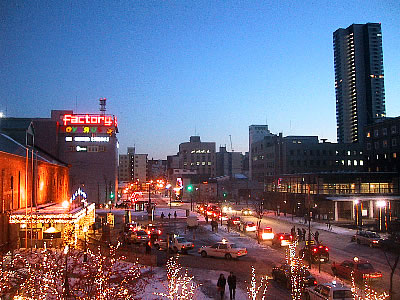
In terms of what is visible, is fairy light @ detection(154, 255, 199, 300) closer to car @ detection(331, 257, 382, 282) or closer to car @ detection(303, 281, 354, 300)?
car @ detection(303, 281, 354, 300)

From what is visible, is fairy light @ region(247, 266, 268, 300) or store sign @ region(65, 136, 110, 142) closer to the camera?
fairy light @ region(247, 266, 268, 300)

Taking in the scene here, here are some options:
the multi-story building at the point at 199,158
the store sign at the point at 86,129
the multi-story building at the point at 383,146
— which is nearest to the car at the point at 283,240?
the multi-story building at the point at 383,146

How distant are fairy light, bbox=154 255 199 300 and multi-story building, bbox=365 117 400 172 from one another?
74268 mm

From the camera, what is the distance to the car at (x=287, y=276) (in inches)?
851

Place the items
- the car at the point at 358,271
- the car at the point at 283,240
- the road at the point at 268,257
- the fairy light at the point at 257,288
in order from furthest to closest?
1. the car at the point at 283,240
2. the road at the point at 268,257
3. the car at the point at 358,271
4. the fairy light at the point at 257,288

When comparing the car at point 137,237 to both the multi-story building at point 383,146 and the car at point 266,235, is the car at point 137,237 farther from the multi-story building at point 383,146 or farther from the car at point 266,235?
the multi-story building at point 383,146

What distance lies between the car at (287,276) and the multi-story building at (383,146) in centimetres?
7390

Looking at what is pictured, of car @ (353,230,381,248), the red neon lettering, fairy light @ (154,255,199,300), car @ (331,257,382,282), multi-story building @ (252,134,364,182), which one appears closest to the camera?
fairy light @ (154,255,199,300)

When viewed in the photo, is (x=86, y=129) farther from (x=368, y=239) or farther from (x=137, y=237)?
(x=368, y=239)

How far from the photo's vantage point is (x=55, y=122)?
314 feet

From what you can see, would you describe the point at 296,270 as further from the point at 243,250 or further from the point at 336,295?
the point at 243,250

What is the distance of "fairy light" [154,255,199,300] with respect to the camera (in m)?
19.5

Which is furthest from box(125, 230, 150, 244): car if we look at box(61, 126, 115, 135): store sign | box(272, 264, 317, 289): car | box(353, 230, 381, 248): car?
box(61, 126, 115, 135): store sign

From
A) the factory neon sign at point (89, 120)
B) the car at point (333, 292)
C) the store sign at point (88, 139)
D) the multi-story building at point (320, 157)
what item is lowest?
the car at point (333, 292)
